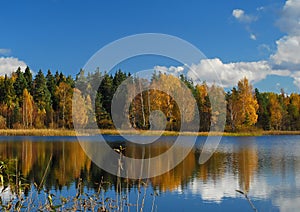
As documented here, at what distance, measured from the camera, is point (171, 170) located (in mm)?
15445

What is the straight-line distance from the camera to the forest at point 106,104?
146 ft

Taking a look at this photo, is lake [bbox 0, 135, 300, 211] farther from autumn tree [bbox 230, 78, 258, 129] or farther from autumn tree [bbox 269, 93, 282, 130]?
autumn tree [bbox 269, 93, 282, 130]

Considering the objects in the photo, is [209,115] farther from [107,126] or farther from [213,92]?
[107,126]

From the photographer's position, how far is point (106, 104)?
52.2 meters

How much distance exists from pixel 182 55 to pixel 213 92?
34389 millimetres

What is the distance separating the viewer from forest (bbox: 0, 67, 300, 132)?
146ft

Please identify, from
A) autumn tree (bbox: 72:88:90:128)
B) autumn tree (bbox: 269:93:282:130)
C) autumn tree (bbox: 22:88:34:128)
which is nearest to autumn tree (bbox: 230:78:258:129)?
autumn tree (bbox: 269:93:282:130)

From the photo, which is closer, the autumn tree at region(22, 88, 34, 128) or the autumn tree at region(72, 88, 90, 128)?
the autumn tree at region(72, 88, 90, 128)

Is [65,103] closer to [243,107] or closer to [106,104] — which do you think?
[106,104]

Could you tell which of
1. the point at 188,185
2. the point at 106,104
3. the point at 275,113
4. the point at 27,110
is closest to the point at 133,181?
the point at 188,185

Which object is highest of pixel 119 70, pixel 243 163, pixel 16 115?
pixel 119 70

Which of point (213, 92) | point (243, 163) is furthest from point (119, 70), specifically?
point (243, 163)

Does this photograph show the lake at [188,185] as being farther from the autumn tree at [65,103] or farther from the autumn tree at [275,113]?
the autumn tree at [275,113]

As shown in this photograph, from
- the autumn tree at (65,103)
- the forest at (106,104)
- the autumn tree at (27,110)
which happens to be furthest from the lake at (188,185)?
the autumn tree at (65,103)
